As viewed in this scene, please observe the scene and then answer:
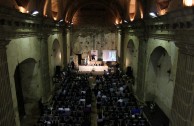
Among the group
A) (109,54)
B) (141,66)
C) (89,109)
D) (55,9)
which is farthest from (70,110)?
(109,54)

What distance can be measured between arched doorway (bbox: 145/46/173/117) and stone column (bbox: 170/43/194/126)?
4.34 metres

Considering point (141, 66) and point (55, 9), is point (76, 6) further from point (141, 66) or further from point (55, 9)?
point (141, 66)

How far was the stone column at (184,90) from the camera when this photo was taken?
6.26 m

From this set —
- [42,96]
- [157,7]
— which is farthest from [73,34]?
[157,7]

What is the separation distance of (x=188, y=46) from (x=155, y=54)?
6197 millimetres

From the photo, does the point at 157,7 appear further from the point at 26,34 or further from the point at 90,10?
the point at 90,10

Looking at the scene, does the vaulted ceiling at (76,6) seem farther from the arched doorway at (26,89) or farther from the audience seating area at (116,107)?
the audience seating area at (116,107)

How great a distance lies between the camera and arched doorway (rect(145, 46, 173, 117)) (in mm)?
11719

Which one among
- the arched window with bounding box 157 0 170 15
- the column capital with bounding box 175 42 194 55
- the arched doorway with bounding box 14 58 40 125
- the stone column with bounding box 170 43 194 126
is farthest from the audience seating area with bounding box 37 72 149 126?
the arched window with bounding box 157 0 170 15

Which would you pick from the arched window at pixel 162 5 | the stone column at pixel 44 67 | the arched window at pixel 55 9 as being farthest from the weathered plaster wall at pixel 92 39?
the arched window at pixel 162 5

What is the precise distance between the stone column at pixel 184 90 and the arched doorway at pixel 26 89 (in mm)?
8776

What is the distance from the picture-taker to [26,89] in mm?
12406

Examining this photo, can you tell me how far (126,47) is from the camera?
2064 centimetres

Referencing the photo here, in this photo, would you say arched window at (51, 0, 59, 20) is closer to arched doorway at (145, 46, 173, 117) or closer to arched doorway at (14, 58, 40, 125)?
arched doorway at (14, 58, 40, 125)
